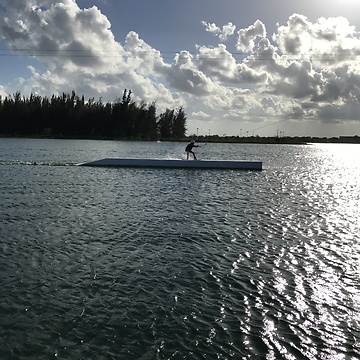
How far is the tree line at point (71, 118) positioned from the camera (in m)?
107

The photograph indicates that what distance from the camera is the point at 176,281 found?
9070 millimetres

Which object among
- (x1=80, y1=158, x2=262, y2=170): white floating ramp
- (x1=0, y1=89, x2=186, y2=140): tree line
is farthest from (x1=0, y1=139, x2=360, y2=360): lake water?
(x1=0, y1=89, x2=186, y2=140): tree line

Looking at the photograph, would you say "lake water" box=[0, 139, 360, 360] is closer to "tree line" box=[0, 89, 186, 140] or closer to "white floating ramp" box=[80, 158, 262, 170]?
"white floating ramp" box=[80, 158, 262, 170]

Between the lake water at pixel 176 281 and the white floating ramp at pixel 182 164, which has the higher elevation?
the white floating ramp at pixel 182 164

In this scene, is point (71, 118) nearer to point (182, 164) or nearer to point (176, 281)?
point (182, 164)

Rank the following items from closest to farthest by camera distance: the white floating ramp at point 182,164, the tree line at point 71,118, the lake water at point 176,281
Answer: the lake water at point 176,281, the white floating ramp at point 182,164, the tree line at point 71,118

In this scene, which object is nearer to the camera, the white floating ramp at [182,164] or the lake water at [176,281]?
the lake water at [176,281]

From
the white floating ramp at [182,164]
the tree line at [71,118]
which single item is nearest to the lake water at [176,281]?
the white floating ramp at [182,164]

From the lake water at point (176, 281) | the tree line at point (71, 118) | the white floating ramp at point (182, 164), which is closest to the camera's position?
the lake water at point (176, 281)

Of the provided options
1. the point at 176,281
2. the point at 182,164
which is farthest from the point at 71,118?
the point at 176,281

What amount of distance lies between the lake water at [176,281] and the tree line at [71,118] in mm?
94279

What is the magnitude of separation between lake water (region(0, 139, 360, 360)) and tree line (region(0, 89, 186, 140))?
94279 mm

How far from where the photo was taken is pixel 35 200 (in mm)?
19031

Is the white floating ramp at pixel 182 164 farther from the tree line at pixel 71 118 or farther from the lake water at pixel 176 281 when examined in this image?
the tree line at pixel 71 118
